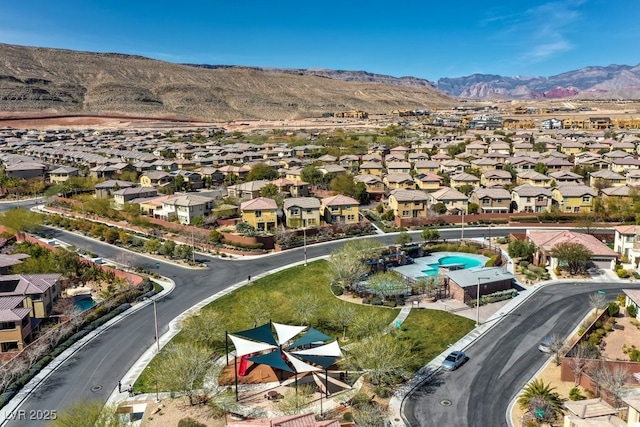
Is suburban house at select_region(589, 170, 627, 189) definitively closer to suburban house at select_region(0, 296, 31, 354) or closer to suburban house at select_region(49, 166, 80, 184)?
suburban house at select_region(0, 296, 31, 354)

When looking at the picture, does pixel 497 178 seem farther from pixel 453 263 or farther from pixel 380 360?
pixel 380 360

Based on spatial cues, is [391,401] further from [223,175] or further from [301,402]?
[223,175]

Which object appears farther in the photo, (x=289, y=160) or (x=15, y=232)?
(x=289, y=160)

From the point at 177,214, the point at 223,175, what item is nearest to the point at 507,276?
the point at 177,214

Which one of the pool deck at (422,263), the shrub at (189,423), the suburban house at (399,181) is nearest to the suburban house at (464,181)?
the suburban house at (399,181)

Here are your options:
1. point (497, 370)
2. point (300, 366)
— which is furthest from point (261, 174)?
point (497, 370)

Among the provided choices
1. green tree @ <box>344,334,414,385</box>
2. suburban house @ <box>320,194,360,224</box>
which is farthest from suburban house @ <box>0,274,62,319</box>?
suburban house @ <box>320,194,360,224</box>
